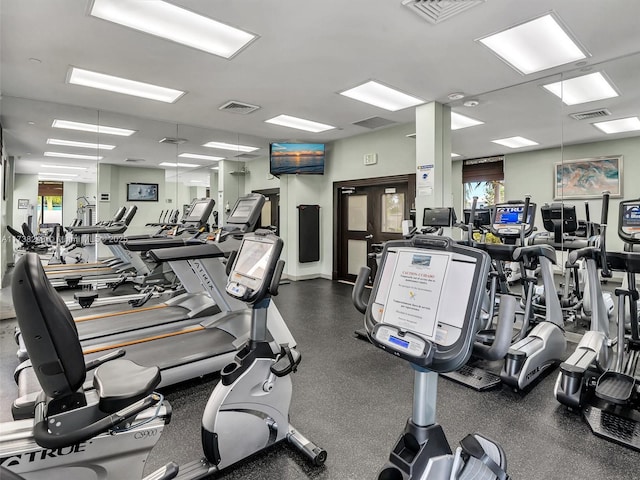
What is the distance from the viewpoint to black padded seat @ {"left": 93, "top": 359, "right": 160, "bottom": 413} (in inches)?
50.7

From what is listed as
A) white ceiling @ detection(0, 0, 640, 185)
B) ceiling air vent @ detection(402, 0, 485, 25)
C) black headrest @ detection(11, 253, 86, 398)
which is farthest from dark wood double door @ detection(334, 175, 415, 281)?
black headrest @ detection(11, 253, 86, 398)

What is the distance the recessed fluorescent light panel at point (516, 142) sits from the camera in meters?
4.75

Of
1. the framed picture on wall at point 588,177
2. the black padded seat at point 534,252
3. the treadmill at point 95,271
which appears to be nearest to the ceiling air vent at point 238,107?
the treadmill at point 95,271

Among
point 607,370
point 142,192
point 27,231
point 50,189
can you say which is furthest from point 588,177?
point 27,231

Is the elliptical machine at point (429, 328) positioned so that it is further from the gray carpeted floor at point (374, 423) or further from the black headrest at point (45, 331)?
the black headrest at point (45, 331)

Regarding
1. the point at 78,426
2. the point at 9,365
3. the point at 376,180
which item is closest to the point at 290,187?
the point at 376,180

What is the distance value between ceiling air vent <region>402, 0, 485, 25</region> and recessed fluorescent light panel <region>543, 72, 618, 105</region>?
2131mm

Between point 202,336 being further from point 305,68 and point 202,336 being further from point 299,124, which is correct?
point 299,124

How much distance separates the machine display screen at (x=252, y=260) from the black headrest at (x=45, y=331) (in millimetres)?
782

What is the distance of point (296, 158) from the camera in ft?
24.4

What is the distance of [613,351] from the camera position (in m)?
2.93

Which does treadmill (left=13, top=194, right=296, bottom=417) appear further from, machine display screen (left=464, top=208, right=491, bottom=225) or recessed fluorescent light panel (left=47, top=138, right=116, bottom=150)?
recessed fluorescent light panel (left=47, top=138, right=116, bottom=150)

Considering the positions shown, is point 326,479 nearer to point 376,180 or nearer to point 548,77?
point 548,77

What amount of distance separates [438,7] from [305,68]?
154cm
